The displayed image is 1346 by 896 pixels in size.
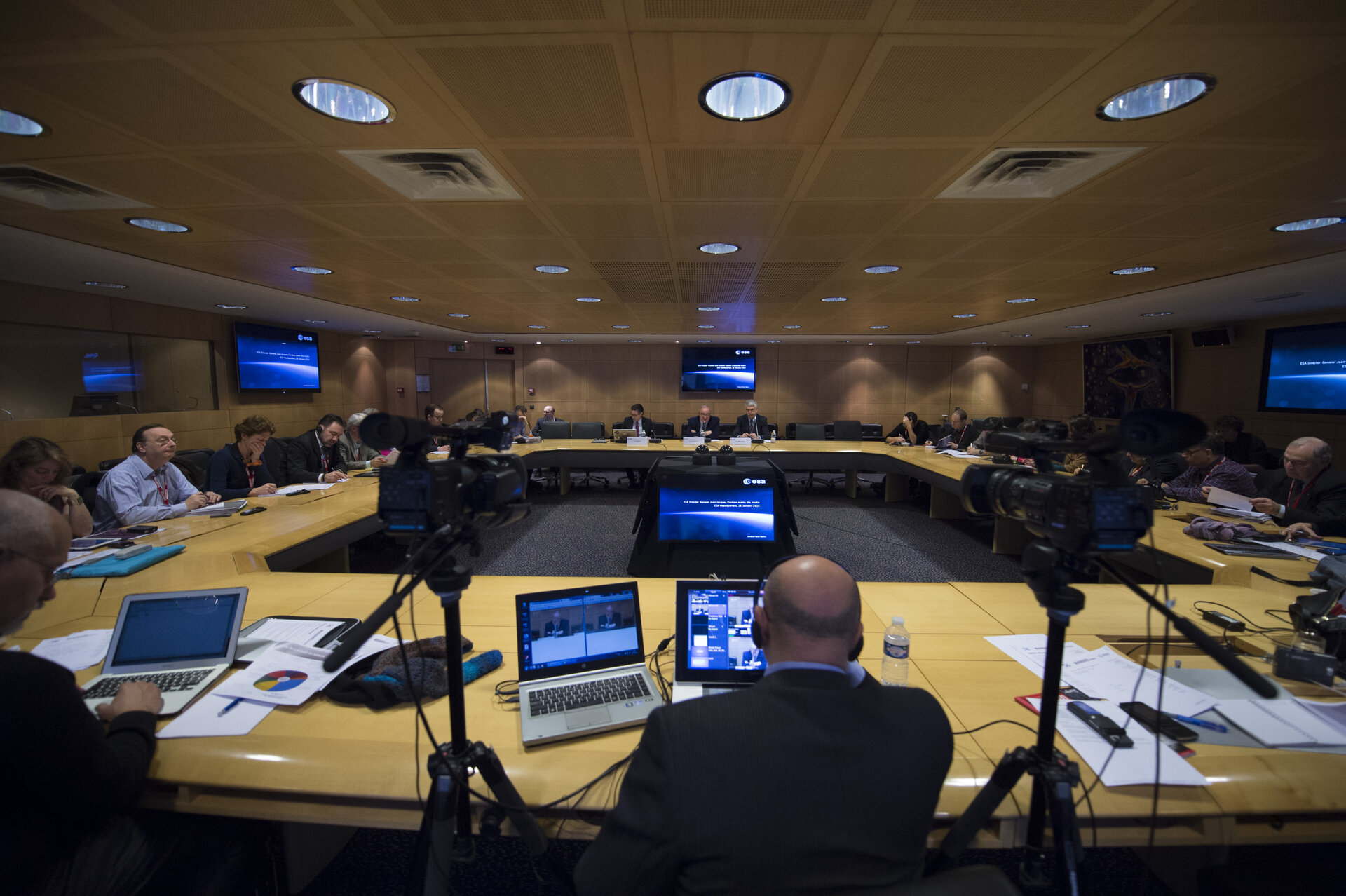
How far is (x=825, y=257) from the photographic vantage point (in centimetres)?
395

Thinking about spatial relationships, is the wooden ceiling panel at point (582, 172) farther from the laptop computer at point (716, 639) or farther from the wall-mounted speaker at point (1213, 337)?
the wall-mounted speaker at point (1213, 337)

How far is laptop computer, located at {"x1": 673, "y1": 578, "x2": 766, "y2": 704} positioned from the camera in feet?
4.93

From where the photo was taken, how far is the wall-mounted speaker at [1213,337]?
7668 millimetres

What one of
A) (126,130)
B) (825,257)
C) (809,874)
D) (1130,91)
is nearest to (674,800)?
(809,874)

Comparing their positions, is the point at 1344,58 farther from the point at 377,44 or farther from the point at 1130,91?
the point at 377,44

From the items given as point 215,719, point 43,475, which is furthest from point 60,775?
point 43,475

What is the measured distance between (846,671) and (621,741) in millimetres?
682

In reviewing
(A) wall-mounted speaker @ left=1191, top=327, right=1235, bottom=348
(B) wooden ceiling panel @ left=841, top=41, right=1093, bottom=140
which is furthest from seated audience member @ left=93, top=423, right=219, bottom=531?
(A) wall-mounted speaker @ left=1191, top=327, right=1235, bottom=348

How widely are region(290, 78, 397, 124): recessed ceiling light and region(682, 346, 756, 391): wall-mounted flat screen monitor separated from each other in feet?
32.4

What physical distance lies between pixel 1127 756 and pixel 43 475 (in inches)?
185

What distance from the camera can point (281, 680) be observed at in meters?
1.53

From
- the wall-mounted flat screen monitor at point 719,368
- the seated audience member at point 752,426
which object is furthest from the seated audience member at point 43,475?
the wall-mounted flat screen monitor at point 719,368

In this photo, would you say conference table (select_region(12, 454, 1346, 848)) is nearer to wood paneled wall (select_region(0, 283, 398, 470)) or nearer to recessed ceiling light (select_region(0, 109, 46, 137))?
recessed ceiling light (select_region(0, 109, 46, 137))

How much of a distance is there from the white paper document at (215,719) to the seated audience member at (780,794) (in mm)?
1088
